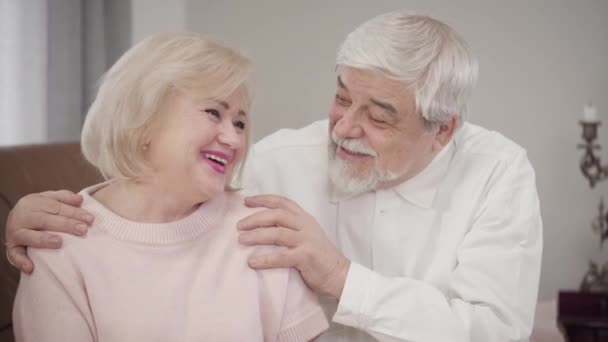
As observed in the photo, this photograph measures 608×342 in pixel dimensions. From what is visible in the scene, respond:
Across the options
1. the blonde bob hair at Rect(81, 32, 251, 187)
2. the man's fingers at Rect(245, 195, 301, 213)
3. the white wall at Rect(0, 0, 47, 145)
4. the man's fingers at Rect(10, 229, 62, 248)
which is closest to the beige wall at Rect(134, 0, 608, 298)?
the white wall at Rect(0, 0, 47, 145)

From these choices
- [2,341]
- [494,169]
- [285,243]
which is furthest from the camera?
[494,169]

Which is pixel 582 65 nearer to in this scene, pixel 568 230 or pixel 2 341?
pixel 568 230

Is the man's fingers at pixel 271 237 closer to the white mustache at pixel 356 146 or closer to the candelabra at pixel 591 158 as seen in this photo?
the white mustache at pixel 356 146

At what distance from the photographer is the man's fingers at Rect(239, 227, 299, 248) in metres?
1.47

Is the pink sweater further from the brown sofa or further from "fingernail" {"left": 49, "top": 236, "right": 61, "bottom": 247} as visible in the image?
the brown sofa

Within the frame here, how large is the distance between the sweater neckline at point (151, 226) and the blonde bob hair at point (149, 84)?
0.08m

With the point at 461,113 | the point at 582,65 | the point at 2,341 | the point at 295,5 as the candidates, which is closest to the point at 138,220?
the point at 2,341

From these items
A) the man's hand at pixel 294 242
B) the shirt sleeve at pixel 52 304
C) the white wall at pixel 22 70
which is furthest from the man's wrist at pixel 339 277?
the white wall at pixel 22 70

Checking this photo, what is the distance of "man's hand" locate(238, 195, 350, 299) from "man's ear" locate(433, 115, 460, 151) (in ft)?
1.68

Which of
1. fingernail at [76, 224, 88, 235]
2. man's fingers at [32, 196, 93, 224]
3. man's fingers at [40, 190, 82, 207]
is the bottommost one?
fingernail at [76, 224, 88, 235]

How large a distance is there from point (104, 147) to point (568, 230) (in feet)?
9.48

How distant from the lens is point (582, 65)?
365 cm

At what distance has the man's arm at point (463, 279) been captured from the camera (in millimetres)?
1513

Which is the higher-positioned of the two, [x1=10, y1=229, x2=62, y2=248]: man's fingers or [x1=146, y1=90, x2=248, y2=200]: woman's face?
[x1=146, y1=90, x2=248, y2=200]: woman's face
